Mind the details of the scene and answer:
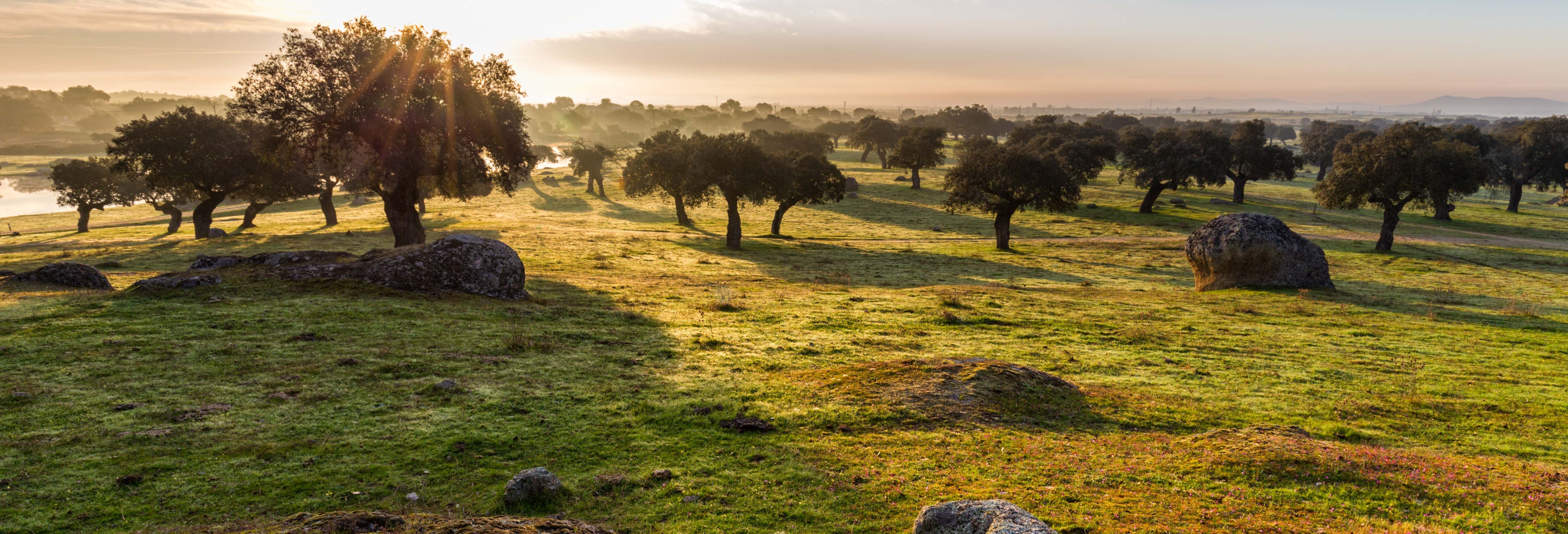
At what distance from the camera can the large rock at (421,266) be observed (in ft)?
71.0

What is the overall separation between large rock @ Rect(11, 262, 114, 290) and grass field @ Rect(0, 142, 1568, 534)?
1050 millimetres

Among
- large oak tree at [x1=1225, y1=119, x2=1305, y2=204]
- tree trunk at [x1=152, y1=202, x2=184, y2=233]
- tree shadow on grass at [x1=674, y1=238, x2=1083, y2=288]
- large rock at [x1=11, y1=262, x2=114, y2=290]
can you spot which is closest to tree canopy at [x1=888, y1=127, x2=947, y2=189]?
large oak tree at [x1=1225, y1=119, x2=1305, y2=204]

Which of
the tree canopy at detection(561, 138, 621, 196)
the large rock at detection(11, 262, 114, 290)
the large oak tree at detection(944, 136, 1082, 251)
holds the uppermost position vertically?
the tree canopy at detection(561, 138, 621, 196)

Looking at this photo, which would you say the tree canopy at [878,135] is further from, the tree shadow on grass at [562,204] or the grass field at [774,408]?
the grass field at [774,408]

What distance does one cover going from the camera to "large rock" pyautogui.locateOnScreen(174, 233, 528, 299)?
852 inches

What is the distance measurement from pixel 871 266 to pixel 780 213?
17954 mm

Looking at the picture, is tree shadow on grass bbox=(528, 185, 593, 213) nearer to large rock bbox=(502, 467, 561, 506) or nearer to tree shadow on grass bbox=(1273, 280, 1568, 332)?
tree shadow on grass bbox=(1273, 280, 1568, 332)

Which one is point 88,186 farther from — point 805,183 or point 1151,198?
point 1151,198

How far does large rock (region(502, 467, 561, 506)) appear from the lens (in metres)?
8.28

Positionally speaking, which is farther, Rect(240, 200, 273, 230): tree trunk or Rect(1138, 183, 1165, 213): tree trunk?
Rect(1138, 183, 1165, 213): tree trunk

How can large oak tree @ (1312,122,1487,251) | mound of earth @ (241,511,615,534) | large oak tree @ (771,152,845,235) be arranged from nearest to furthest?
mound of earth @ (241,511,615,534) → large oak tree @ (1312,122,1487,251) → large oak tree @ (771,152,845,235)

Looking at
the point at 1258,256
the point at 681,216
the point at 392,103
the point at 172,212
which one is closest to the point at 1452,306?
the point at 1258,256

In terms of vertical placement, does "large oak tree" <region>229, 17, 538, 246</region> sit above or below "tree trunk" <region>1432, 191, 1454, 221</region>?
above

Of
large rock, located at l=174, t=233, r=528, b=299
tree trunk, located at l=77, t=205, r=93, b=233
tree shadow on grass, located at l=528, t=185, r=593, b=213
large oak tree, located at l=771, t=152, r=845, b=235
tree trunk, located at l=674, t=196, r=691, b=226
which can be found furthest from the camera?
tree shadow on grass, located at l=528, t=185, r=593, b=213
